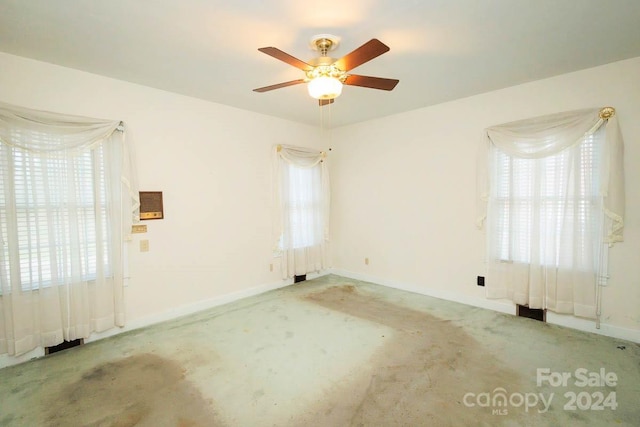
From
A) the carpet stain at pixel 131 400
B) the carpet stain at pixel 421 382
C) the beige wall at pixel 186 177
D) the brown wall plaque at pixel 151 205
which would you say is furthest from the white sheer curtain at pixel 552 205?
the brown wall plaque at pixel 151 205

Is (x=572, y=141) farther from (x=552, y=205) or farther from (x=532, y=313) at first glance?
(x=532, y=313)

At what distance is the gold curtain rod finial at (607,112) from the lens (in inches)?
105

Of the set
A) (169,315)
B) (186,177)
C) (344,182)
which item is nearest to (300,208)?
(344,182)

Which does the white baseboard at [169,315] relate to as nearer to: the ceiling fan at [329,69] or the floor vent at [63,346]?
the floor vent at [63,346]

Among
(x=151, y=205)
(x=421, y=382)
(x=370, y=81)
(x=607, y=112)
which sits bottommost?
(x=421, y=382)

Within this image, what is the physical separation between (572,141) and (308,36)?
272 centimetres

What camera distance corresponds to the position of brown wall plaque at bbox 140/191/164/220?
3113 millimetres

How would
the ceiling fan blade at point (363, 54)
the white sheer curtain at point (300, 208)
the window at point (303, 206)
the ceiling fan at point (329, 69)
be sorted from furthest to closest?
the window at point (303, 206) → the white sheer curtain at point (300, 208) → the ceiling fan at point (329, 69) → the ceiling fan blade at point (363, 54)

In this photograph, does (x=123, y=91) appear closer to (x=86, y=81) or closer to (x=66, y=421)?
(x=86, y=81)

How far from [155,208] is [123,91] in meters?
1.24

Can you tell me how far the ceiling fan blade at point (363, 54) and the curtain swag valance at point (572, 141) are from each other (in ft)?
7.20

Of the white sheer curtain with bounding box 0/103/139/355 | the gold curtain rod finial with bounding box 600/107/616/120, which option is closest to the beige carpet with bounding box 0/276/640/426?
the white sheer curtain with bounding box 0/103/139/355

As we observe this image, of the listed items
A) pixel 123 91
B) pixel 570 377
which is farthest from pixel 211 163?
pixel 570 377

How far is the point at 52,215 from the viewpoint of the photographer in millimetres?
2512
